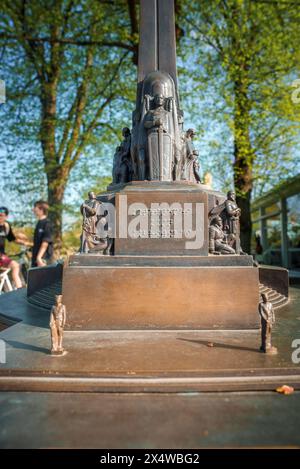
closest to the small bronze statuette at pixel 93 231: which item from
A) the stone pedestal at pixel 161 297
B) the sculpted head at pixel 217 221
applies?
the stone pedestal at pixel 161 297

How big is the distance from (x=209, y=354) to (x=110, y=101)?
17634mm

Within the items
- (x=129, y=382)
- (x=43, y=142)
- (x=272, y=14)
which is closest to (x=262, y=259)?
(x=272, y=14)

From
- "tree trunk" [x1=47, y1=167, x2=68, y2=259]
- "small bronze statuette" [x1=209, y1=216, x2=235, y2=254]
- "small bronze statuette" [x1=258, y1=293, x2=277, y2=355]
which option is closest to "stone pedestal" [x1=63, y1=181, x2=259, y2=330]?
"small bronze statuette" [x1=209, y1=216, x2=235, y2=254]

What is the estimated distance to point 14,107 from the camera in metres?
16.8

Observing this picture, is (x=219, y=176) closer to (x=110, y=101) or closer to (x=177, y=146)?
(x=110, y=101)

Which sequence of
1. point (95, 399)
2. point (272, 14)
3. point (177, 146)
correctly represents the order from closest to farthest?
point (95, 399) < point (177, 146) < point (272, 14)

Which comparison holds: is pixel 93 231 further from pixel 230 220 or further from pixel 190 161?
pixel 190 161

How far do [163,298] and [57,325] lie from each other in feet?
4.95

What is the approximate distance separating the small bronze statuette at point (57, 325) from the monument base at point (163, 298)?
2.84ft

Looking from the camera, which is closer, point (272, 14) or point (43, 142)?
point (272, 14)

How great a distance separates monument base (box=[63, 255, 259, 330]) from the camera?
14.7ft

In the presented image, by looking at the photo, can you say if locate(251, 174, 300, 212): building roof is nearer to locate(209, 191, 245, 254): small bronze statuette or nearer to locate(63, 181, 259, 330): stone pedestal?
locate(209, 191, 245, 254): small bronze statuette

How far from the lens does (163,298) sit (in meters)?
4.49

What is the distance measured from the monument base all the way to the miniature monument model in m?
0.01
